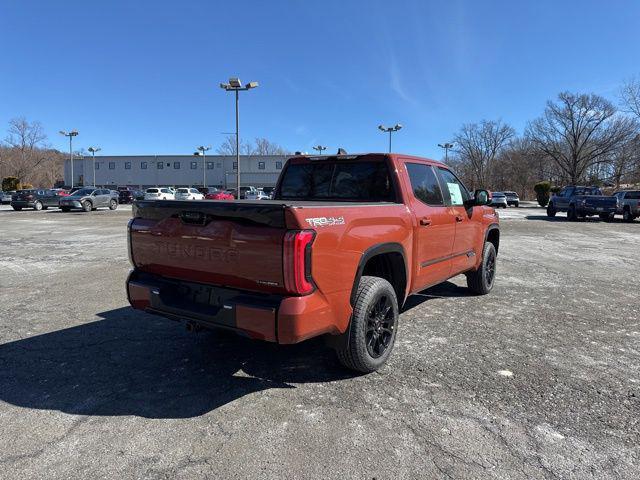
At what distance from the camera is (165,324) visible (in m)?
5.40

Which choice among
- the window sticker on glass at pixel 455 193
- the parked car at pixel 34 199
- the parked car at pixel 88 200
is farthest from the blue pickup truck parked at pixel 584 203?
A: the parked car at pixel 34 199

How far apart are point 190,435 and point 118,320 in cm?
305

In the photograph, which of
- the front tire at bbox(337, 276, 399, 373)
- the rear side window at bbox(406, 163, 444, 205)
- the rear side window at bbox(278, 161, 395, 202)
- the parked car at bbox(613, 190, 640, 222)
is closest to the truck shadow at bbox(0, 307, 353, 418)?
the front tire at bbox(337, 276, 399, 373)

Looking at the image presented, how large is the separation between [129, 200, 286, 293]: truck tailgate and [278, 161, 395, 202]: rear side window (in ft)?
5.46

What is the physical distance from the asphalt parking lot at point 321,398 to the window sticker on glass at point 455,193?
1.45 m

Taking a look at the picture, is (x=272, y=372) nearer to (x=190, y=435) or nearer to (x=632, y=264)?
(x=190, y=435)

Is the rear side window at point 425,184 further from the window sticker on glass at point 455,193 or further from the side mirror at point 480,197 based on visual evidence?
Result: the side mirror at point 480,197

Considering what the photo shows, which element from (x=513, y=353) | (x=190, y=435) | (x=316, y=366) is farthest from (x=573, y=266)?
(x=190, y=435)

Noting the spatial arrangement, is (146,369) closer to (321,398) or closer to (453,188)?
(321,398)

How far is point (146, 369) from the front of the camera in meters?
4.08

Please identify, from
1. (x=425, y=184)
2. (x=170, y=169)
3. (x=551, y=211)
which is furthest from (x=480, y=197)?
(x=170, y=169)

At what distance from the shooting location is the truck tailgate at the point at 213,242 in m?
3.12

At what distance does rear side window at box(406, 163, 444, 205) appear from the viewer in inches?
192

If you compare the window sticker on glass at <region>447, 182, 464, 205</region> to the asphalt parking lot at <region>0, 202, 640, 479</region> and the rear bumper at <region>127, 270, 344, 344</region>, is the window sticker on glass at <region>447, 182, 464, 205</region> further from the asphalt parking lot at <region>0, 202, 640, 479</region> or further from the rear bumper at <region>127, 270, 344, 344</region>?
the rear bumper at <region>127, 270, 344, 344</region>
